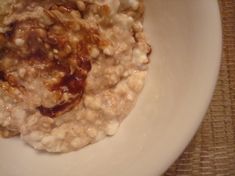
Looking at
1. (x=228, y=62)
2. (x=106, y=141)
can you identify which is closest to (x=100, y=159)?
(x=106, y=141)

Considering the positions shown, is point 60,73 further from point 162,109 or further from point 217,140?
point 217,140

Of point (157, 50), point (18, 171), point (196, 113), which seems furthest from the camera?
point (157, 50)

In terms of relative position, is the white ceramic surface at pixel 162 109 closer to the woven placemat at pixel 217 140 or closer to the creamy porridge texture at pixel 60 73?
the creamy porridge texture at pixel 60 73

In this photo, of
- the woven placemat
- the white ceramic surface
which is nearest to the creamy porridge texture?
the white ceramic surface

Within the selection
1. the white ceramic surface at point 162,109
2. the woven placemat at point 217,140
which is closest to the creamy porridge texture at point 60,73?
the white ceramic surface at point 162,109

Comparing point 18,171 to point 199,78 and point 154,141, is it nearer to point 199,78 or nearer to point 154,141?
point 154,141

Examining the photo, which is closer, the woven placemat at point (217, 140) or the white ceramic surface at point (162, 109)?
the white ceramic surface at point (162, 109)

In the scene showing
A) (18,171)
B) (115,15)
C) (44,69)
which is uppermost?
(115,15)
